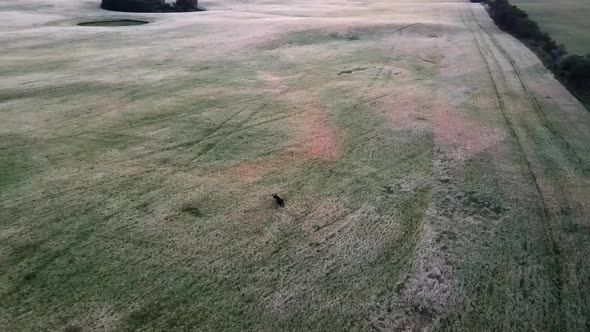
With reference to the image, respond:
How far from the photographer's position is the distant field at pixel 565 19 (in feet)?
52.2

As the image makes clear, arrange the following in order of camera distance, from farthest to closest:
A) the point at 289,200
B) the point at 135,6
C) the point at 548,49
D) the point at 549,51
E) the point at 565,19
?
the point at 135,6, the point at 565,19, the point at 548,49, the point at 549,51, the point at 289,200

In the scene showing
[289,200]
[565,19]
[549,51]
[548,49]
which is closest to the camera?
[289,200]

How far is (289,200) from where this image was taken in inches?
228

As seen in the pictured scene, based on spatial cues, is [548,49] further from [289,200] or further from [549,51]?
[289,200]

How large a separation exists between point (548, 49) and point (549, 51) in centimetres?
20

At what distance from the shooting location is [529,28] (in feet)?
63.7

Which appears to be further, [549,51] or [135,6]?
[135,6]

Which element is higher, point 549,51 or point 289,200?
point 549,51

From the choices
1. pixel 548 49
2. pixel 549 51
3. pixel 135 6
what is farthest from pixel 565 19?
pixel 135 6

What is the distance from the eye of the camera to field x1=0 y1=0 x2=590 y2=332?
411 centimetres

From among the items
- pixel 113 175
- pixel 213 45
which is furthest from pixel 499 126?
pixel 213 45

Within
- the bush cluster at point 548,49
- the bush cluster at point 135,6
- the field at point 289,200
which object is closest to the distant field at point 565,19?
the bush cluster at point 548,49

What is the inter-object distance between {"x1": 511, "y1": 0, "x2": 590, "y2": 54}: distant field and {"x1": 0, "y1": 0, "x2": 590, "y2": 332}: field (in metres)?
5.64

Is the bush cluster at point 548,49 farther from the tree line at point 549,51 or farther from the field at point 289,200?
the field at point 289,200
